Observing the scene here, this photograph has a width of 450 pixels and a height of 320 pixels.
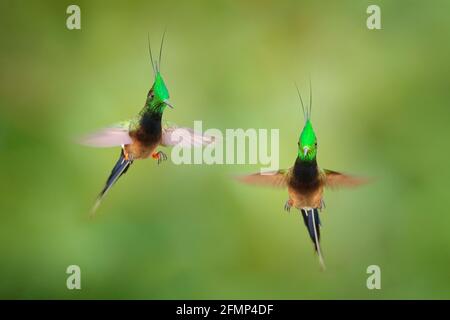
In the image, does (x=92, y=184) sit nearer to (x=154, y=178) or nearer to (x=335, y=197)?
(x=154, y=178)

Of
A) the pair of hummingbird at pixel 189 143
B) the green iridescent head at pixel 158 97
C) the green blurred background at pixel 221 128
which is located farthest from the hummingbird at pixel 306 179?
the green iridescent head at pixel 158 97

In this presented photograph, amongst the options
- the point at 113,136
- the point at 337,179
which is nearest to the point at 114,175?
the point at 113,136

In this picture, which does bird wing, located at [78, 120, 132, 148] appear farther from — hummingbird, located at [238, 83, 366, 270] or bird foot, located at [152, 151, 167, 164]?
hummingbird, located at [238, 83, 366, 270]

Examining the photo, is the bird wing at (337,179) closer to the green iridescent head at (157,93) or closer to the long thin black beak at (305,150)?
the long thin black beak at (305,150)

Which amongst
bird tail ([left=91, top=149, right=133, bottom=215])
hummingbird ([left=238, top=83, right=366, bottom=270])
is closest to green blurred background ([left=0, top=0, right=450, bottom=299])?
bird tail ([left=91, top=149, right=133, bottom=215])

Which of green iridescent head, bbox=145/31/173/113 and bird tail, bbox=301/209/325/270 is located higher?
green iridescent head, bbox=145/31/173/113

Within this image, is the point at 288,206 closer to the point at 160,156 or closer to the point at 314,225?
the point at 314,225

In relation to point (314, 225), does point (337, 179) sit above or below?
above
